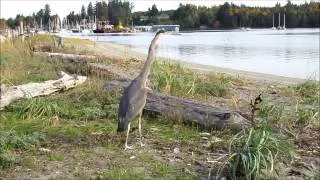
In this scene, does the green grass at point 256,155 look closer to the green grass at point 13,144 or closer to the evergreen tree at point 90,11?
the green grass at point 13,144

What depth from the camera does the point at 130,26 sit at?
473 ft

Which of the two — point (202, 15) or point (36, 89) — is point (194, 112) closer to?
point (36, 89)

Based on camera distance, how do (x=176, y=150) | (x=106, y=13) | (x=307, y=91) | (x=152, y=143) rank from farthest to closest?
1. (x=106, y=13)
2. (x=307, y=91)
3. (x=152, y=143)
4. (x=176, y=150)

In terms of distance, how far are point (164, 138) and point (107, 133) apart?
0.83 metres

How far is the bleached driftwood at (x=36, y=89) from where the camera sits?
977 centimetres

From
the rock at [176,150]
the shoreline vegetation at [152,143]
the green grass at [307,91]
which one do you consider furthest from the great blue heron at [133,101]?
the green grass at [307,91]

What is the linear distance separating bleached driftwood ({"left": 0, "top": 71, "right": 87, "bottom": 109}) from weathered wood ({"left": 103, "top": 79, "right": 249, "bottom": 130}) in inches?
108

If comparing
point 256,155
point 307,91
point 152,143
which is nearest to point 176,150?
point 152,143

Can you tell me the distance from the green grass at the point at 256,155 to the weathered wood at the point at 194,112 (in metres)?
1.20

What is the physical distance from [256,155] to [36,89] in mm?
6458

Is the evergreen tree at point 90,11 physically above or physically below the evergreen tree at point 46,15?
above

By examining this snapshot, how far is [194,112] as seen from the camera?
26.6ft

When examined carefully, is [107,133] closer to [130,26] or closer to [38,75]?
[38,75]

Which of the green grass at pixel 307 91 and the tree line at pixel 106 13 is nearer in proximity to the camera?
the green grass at pixel 307 91
